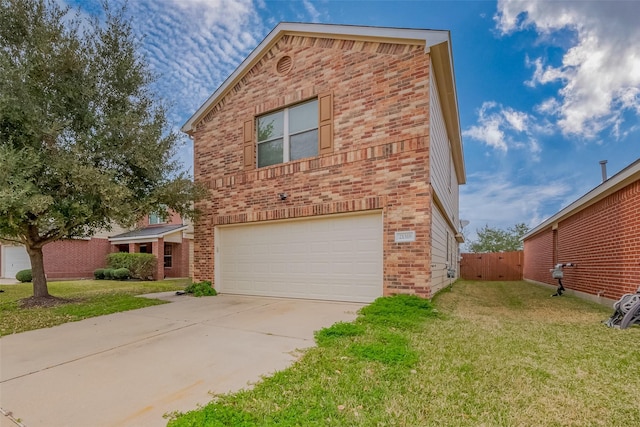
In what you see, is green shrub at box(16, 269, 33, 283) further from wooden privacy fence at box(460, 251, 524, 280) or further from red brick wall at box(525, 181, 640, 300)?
wooden privacy fence at box(460, 251, 524, 280)

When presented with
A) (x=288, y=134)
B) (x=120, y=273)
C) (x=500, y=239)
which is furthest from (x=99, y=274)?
(x=500, y=239)

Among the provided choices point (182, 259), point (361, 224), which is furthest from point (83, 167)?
point (182, 259)

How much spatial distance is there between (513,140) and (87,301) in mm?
26161

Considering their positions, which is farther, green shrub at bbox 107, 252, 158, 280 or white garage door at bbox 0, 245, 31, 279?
white garage door at bbox 0, 245, 31, 279

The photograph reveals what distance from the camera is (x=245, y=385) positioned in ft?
9.73

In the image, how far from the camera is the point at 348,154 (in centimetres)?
740

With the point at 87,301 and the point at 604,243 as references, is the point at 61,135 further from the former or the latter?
the point at 604,243

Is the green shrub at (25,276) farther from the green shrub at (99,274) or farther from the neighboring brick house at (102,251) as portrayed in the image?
the green shrub at (99,274)

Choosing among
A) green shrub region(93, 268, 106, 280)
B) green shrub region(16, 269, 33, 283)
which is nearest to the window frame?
green shrub region(93, 268, 106, 280)

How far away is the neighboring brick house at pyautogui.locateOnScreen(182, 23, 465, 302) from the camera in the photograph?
22.1 feet

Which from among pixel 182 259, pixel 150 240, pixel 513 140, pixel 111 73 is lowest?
pixel 182 259

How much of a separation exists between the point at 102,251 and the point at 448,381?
22.4 m

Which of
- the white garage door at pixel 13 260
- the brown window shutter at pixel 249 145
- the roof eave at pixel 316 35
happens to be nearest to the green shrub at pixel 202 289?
the brown window shutter at pixel 249 145

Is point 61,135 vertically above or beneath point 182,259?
above
